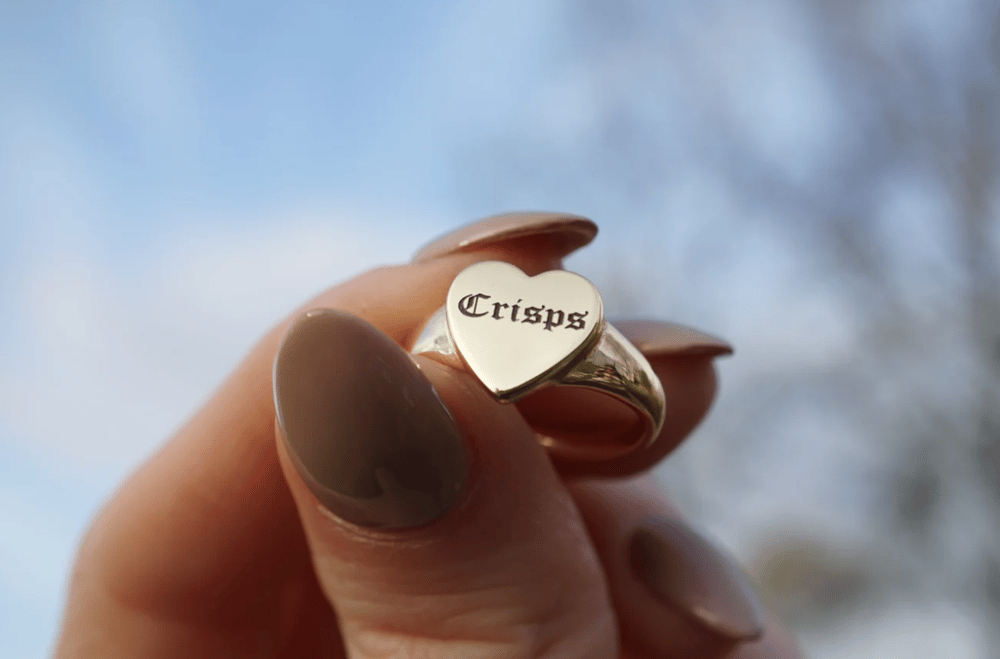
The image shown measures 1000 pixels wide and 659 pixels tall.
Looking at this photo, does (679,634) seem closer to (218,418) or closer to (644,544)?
(644,544)

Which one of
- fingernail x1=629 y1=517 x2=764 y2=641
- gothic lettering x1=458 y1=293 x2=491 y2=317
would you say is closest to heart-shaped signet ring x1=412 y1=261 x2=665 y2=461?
gothic lettering x1=458 y1=293 x2=491 y2=317

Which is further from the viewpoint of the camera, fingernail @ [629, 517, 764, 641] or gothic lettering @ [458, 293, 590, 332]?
fingernail @ [629, 517, 764, 641]

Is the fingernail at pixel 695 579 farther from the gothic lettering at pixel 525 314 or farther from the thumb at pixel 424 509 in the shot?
the gothic lettering at pixel 525 314

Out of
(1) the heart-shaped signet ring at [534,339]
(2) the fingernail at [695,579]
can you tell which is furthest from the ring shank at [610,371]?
(2) the fingernail at [695,579]

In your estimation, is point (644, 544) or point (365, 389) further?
point (644, 544)

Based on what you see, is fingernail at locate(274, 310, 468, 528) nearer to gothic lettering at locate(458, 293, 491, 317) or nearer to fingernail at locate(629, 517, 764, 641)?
gothic lettering at locate(458, 293, 491, 317)

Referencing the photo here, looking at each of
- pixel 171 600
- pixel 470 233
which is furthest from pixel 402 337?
pixel 171 600
